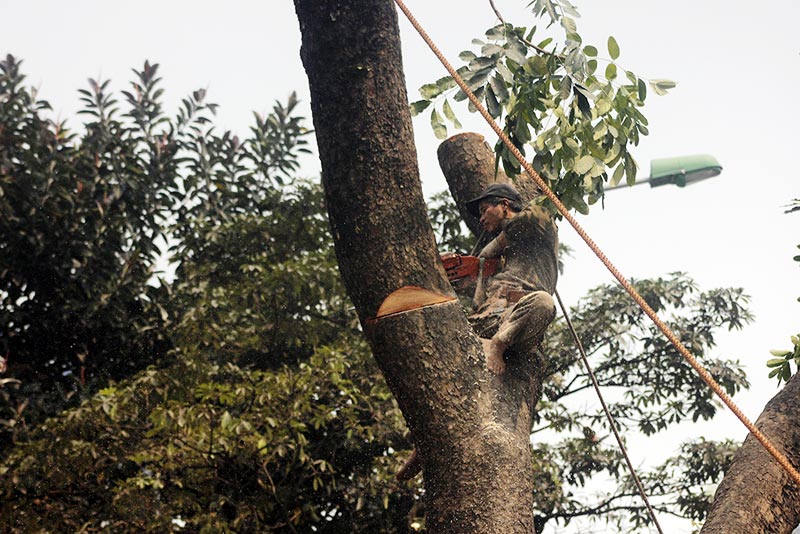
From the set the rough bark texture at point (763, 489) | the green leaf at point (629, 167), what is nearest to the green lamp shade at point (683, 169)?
the green leaf at point (629, 167)

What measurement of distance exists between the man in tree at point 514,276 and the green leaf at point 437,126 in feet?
0.84

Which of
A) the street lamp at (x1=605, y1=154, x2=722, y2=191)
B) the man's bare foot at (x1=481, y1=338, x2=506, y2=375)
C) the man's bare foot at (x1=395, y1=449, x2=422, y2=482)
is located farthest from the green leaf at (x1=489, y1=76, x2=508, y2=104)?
the street lamp at (x1=605, y1=154, x2=722, y2=191)

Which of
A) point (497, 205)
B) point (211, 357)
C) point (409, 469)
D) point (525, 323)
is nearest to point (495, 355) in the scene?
point (525, 323)

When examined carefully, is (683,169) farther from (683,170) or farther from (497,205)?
(497,205)

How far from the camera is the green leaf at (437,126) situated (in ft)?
10.6

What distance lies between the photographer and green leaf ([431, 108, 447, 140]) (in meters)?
3.23

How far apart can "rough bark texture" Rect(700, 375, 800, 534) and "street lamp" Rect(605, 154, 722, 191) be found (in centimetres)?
256

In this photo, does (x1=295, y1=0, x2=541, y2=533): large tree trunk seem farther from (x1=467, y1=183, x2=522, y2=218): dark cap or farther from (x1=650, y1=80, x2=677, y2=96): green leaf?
(x1=650, y1=80, x2=677, y2=96): green leaf

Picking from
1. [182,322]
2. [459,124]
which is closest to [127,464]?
[182,322]

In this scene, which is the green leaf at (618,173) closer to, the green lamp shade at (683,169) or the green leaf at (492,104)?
the green leaf at (492,104)

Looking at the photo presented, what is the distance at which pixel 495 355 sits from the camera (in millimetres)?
2605

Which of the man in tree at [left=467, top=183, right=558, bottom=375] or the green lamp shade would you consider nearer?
the man in tree at [left=467, top=183, right=558, bottom=375]

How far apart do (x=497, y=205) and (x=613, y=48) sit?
66 centimetres

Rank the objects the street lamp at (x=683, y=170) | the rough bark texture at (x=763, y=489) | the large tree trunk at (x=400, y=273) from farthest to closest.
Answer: the street lamp at (x=683, y=170)
the rough bark texture at (x=763, y=489)
the large tree trunk at (x=400, y=273)
